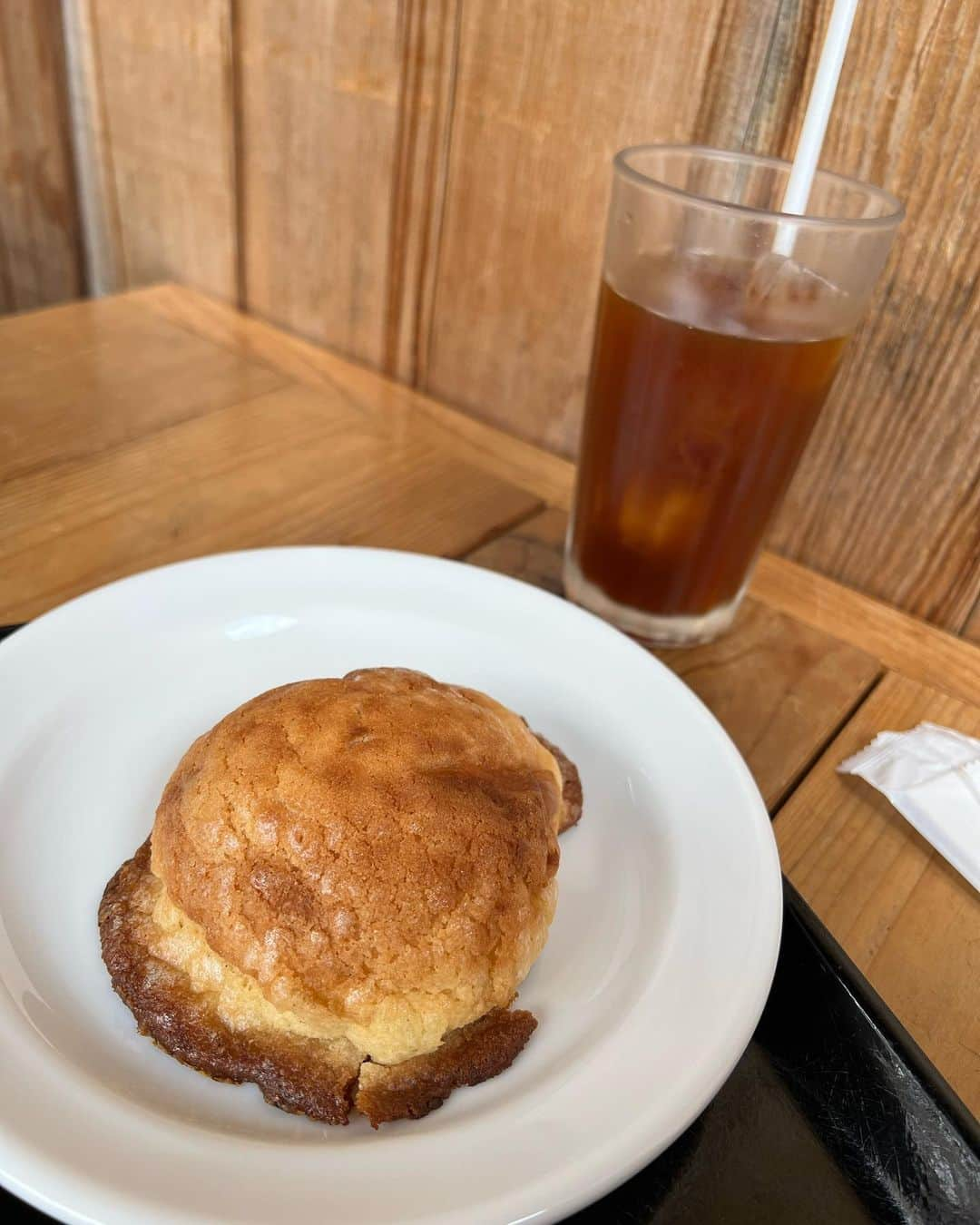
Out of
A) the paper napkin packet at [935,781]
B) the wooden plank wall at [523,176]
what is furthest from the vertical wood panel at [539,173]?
the paper napkin packet at [935,781]

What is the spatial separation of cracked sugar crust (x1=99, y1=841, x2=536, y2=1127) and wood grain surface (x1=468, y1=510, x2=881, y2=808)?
0.35 meters

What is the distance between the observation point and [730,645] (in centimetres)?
92

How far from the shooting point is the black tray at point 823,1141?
47 cm

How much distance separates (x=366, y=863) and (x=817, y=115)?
61 centimetres

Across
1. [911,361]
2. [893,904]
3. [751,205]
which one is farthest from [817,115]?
[893,904]

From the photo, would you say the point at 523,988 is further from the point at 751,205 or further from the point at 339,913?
the point at 751,205

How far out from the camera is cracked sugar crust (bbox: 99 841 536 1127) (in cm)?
48

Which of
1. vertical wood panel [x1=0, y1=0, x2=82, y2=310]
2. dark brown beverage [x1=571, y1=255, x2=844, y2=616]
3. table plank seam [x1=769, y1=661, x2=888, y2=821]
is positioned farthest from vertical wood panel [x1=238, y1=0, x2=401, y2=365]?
table plank seam [x1=769, y1=661, x2=888, y2=821]

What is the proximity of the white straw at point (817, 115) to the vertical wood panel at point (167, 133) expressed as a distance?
94 centimetres

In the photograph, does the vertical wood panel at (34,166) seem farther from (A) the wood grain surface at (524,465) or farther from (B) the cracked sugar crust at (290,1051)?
(B) the cracked sugar crust at (290,1051)

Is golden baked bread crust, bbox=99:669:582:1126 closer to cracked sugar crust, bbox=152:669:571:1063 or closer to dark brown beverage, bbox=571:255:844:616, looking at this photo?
cracked sugar crust, bbox=152:669:571:1063

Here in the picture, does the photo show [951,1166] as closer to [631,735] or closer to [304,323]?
[631,735]

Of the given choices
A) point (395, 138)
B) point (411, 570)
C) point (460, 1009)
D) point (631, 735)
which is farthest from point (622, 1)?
point (460, 1009)

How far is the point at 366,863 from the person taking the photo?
0.51 metres
